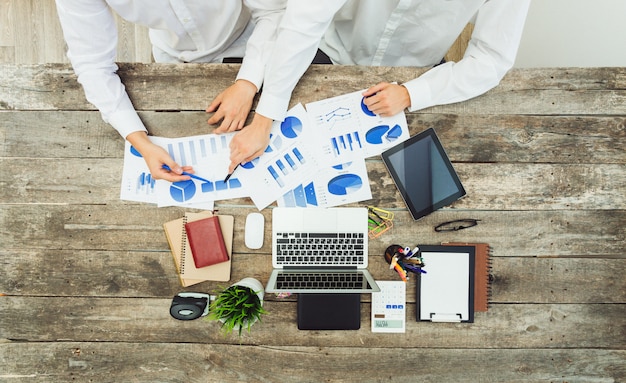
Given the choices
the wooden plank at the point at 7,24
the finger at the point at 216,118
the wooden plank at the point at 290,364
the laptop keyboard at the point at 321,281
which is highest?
the wooden plank at the point at 7,24

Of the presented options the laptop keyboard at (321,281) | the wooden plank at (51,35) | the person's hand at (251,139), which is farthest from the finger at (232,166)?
the wooden plank at (51,35)

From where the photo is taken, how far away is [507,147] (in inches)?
54.7

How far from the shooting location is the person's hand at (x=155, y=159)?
131cm

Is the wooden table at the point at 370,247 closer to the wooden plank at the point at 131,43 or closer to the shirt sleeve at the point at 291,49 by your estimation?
the shirt sleeve at the point at 291,49

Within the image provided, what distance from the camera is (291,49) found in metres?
1.20

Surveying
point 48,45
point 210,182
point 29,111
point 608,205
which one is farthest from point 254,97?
point 48,45

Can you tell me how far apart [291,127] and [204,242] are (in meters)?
0.47

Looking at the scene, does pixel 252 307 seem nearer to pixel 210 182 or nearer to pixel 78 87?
pixel 210 182

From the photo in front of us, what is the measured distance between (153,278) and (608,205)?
1.54 metres

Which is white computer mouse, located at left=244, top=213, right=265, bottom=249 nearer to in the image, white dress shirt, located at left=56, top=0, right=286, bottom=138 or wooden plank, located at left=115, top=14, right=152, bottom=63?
white dress shirt, located at left=56, top=0, right=286, bottom=138

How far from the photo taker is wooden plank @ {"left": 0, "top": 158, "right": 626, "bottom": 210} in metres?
1.37

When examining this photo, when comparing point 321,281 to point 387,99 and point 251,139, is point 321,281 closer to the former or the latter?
point 251,139

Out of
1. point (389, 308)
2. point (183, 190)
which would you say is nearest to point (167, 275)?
point (183, 190)

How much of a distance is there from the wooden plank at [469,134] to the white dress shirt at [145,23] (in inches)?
4.4
